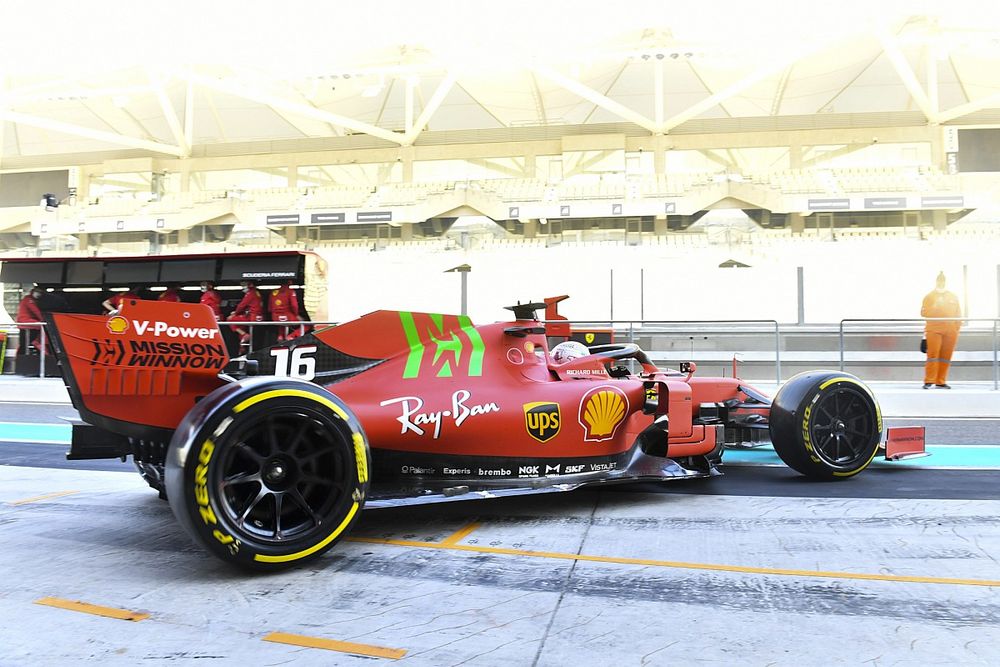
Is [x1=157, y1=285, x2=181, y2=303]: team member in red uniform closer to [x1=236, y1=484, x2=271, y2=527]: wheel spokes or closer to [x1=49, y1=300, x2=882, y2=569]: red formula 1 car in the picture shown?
[x1=49, y1=300, x2=882, y2=569]: red formula 1 car

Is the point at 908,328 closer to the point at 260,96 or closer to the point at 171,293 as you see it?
the point at 171,293

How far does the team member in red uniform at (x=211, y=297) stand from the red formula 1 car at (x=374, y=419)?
35.8 feet

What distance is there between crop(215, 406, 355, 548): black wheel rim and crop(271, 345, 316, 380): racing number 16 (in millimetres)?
650

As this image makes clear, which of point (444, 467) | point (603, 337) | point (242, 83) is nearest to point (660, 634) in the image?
point (444, 467)

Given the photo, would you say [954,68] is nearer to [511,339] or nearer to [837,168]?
[837,168]

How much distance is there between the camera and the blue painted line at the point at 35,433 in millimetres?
8523

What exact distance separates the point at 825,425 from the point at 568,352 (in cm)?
211

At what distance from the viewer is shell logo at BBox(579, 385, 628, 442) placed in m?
4.57

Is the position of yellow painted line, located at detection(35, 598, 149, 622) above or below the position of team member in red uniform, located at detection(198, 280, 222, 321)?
below

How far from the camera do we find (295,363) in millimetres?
3992

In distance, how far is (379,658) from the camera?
2.31 metres

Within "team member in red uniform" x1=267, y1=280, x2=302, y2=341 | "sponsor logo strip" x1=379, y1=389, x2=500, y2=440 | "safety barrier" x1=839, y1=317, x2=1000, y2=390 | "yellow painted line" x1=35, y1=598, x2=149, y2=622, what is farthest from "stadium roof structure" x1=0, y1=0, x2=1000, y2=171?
"yellow painted line" x1=35, y1=598, x2=149, y2=622

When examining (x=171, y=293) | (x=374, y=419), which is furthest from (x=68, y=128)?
(x=374, y=419)

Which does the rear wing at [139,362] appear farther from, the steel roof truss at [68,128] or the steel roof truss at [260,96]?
the steel roof truss at [68,128]
